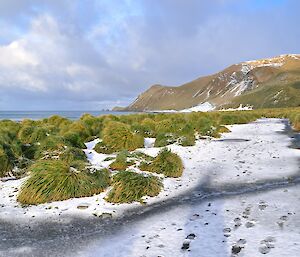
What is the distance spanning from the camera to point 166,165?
41.6 ft

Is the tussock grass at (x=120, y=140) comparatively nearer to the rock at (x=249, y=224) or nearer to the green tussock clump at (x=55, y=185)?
the green tussock clump at (x=55, y=185)

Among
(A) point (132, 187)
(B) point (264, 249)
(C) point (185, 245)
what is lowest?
(C) point (185, 245)

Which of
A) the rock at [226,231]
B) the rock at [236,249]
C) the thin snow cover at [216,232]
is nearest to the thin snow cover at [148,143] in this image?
the thin snow cover at [216,232]

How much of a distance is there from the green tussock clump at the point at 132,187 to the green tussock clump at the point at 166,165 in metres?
1.62

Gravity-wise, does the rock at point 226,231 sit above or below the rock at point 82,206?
above

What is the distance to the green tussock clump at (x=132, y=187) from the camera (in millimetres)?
9727

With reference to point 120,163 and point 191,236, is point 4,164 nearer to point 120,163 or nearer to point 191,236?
point 120,163

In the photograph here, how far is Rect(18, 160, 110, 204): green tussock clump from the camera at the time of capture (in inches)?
384

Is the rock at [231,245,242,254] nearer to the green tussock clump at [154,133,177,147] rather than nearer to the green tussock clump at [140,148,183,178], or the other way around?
the green tussock clump at [140,148,183,178]

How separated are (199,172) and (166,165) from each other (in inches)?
56.7

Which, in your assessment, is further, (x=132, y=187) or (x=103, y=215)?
(x=132, y=187)

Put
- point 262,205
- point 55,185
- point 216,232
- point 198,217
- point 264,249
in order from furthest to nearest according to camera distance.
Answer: point 55,185 < point 262,205 < point 198,217 < point 216,232 < point 264,249

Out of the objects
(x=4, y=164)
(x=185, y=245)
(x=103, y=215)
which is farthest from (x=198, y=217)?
(x=4, y=164)

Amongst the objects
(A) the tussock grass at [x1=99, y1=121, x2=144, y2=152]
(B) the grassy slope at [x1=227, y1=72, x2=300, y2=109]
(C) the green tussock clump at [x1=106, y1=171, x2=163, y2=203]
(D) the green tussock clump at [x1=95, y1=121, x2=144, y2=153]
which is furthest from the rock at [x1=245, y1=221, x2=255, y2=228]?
(B) the grassy slope at [x1=227, y1=72, x2=300, y2=109]
